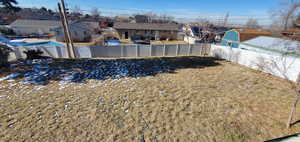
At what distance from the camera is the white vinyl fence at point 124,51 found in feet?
31.0

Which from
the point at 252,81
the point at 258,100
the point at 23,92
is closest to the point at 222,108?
the point at 258,100

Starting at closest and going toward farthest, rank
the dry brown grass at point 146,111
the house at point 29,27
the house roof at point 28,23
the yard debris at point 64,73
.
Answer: the dry brown grass at point 146,111 → the yard debris at point 64,73 → the house at point 29,27 → the house roof at point 28,23

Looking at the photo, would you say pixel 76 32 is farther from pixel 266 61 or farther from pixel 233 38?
pixel 266 61

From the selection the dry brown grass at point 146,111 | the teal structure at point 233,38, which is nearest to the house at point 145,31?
the teal structure at point 233,38

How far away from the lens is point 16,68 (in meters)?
6.44

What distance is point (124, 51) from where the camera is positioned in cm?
1073

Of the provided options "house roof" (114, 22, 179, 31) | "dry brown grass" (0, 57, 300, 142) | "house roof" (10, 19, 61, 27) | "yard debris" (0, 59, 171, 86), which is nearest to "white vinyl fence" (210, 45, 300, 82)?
"dry brown grass" (0, 57, 300, 142)

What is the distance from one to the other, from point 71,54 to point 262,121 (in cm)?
1158

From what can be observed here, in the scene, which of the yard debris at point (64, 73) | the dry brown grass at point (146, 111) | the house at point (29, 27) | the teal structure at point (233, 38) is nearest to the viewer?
the dry brown grass at point (146, 111)

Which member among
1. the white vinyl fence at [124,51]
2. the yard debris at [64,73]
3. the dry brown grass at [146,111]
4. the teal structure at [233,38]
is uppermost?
the teal structure at [233,38]

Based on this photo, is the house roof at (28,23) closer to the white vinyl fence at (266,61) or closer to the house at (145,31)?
the house at (145,31)

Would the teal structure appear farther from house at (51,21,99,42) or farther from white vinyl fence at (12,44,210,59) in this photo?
house at (51,21,99,42)

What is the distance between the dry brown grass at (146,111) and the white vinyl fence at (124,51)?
552cm

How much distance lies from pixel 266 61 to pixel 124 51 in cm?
992
